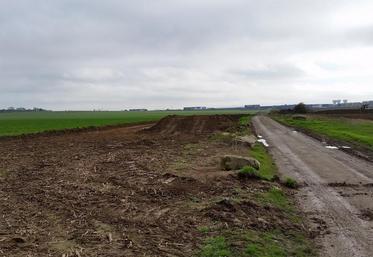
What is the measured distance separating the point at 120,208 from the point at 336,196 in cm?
629

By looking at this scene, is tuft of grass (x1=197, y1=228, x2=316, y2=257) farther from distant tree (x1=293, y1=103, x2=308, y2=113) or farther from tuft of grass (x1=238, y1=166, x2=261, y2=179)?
distant tree (x1=293, y1=103, x2=308, y2=113)

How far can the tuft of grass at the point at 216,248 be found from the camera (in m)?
7.59

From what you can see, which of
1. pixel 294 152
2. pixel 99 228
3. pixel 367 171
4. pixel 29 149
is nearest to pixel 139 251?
pixel 99 228

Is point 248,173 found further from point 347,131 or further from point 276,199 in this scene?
point 347,131

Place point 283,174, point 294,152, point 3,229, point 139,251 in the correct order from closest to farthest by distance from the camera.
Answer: point 139,251
point 3,229
point 283,174
point 294,152

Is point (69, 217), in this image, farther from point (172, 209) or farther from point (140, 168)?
point (140, 168)

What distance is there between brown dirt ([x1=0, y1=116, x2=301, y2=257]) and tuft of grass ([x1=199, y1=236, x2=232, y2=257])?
8.5 inches

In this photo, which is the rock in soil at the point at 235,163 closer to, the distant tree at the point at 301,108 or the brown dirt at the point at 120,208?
the brown dirt at the point at 120,208

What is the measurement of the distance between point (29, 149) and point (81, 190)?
1617 cm

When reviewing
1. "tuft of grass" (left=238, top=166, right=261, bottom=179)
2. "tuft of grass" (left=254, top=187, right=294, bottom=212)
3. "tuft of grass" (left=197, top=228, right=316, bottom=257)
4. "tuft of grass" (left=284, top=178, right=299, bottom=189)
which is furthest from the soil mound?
"tuft of grass" (left=197, top=228, right=316, bottom=257)

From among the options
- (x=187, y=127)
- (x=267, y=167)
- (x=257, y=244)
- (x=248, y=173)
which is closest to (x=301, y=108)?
(x=187, y=127)

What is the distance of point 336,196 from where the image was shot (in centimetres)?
1306

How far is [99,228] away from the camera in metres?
9.02

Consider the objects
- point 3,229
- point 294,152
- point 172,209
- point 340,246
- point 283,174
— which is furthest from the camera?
point 294,152
